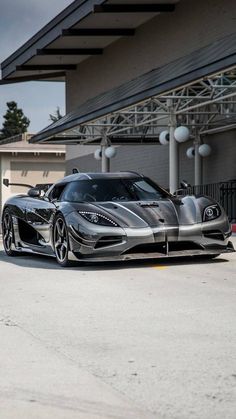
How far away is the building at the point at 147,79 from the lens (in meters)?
20.1

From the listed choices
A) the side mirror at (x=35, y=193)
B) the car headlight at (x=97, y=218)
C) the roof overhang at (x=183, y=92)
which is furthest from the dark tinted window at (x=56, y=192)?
the roof overhang at (x=183, y=92)

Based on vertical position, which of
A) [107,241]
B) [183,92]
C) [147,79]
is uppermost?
[147,79]

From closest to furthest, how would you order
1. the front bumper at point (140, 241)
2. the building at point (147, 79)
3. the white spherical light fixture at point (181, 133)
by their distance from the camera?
the front bumper at point (140, 241) < the building at point (147, 79) < the white spherical light fixture at point (181, 133)

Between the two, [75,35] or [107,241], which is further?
[75,35]

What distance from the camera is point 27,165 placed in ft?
167

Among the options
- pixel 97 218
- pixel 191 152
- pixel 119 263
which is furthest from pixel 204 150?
pixel 97 218

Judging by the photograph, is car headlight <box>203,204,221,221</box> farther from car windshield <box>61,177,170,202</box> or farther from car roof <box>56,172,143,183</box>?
car roof <box>56,172,143,183</box>

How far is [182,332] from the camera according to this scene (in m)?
5.83

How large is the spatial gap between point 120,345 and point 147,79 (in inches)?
740

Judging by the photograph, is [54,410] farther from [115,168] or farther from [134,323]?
[115,168]

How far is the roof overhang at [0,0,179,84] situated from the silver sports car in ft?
54.6

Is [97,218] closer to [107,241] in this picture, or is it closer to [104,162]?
[107,241]

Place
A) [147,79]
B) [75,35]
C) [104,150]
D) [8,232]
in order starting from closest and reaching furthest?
1. [8,232]
2. [147,79]
3. [104,150]
4. [75,35]

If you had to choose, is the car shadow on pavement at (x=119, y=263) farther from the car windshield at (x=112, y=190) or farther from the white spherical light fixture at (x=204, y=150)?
the white spherical light fixture at (x=204, y=150)
